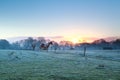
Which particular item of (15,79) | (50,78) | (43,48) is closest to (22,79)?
(15,79)

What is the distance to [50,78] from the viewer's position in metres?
21.8

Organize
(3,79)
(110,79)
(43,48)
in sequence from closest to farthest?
(3,79)
(110,79)
(43,48)

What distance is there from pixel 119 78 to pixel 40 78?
25.6 feet

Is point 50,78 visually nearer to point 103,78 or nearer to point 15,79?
point 15,79

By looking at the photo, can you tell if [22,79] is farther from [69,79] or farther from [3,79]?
[69,79]

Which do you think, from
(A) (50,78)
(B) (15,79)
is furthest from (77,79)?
(B) (15,79)

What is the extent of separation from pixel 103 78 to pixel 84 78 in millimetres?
1908

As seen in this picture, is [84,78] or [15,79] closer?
[15,79]

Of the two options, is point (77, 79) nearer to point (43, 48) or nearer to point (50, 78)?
point (50, 78)

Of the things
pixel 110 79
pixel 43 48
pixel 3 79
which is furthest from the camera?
pixel 43 48

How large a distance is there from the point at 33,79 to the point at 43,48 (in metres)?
94.4

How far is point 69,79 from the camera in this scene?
71.4 feet

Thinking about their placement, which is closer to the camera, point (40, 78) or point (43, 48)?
point (40, 78)

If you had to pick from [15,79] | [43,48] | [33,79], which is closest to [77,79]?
[33,79]
